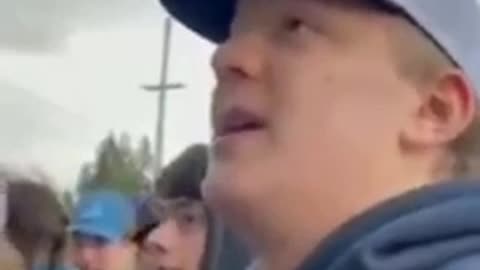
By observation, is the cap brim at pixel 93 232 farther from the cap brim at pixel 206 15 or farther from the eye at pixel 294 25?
the eye at pixel 294 25

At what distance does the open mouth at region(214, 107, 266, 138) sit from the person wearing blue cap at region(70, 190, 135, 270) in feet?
5.87

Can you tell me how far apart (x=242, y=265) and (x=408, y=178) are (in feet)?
2.59

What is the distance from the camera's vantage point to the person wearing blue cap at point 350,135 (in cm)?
95

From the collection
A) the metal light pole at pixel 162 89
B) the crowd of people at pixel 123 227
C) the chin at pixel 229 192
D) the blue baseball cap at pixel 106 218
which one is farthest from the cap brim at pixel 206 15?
the metal light pole at pixel 162 89

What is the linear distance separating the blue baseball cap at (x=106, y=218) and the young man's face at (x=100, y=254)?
16mm

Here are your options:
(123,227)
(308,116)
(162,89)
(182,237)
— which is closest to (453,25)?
(308,116)

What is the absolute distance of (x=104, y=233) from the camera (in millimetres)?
2879

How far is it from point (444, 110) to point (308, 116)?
115 millimetres

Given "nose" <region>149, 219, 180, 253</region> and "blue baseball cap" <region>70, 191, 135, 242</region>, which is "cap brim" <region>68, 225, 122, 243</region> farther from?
"nose" <region>149, 219, 180, 253</region>

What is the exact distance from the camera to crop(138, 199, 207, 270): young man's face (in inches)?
89.4

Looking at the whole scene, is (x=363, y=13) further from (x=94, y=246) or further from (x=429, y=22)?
(x=94, y=246)

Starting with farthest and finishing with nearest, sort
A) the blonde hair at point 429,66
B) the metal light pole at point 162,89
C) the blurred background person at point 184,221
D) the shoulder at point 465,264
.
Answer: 1. the metal light pole at point 162,89
2. the blurred background person at point 184,221
3. the blonde hair at point 429,66
4. the shoulder at point 465,264

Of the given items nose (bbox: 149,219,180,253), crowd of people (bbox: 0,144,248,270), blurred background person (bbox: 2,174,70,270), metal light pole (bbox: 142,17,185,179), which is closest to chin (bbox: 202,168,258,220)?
crowd of people (bbox: 0,144,248,270)

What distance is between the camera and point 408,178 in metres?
0.99
